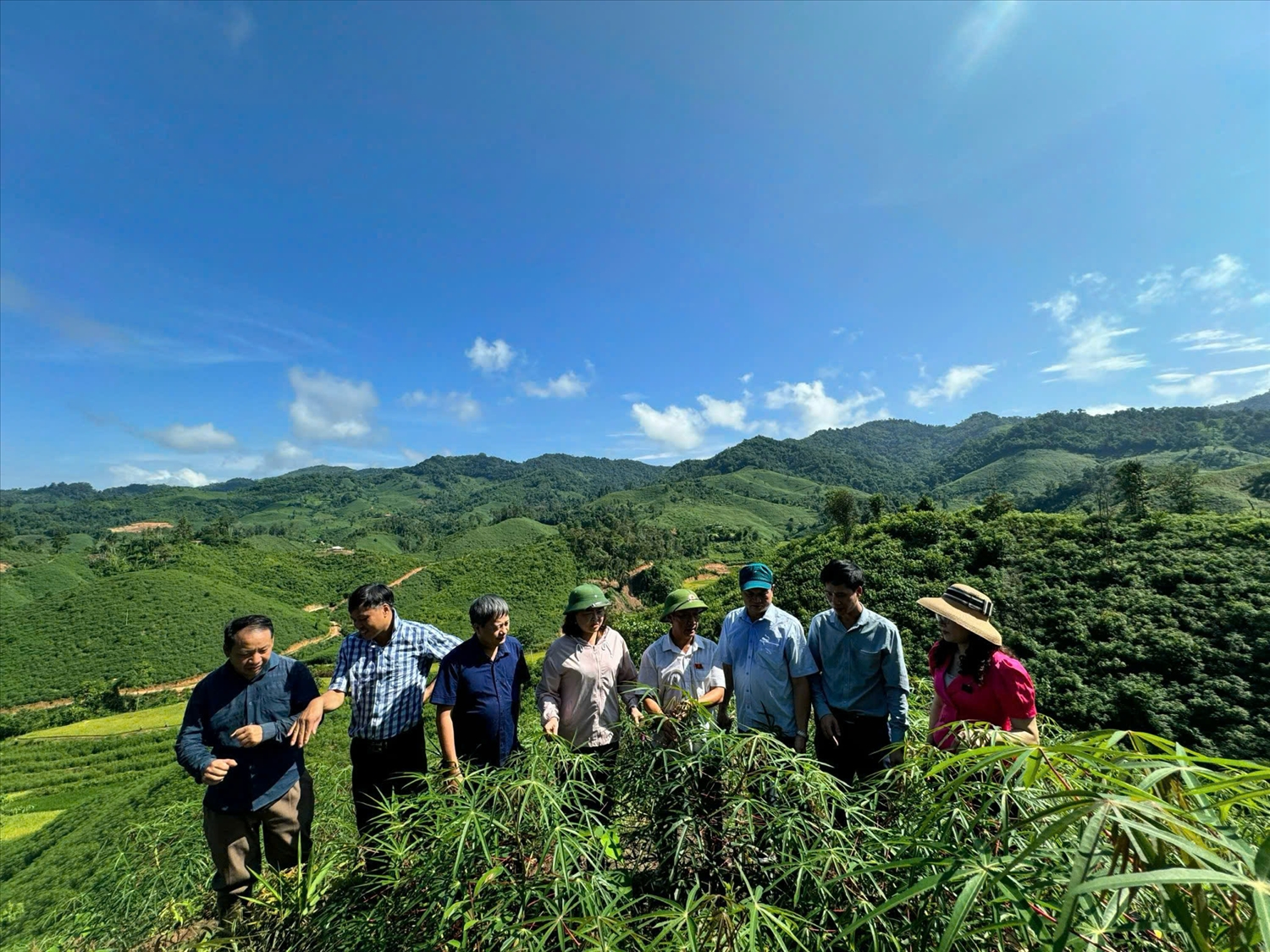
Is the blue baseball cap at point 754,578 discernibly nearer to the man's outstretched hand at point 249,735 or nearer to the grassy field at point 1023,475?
the man's outstretched hand at point 249,735

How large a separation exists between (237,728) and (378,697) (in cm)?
67

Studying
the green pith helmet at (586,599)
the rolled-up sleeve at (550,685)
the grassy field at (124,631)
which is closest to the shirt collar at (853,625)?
the green pith helmet at (586,599)

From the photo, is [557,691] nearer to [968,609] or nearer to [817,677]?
[817,677]

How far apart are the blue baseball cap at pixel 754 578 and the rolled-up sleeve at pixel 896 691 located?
73 centimetres

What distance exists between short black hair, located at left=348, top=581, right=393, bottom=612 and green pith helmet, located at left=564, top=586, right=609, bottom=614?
109cm

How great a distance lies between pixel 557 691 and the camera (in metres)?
2.88

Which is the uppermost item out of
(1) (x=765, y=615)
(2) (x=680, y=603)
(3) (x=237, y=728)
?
(2) (x=680, y=603)

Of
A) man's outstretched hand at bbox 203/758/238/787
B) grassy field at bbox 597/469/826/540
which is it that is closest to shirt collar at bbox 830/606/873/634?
man's outstretched hand at bbox 203/758/238/787

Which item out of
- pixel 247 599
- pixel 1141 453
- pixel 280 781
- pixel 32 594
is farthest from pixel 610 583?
pixel 1141 453

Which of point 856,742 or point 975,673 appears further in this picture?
point 856,742

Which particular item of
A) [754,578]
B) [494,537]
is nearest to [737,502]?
[494,537]

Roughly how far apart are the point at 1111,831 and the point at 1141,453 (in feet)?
445

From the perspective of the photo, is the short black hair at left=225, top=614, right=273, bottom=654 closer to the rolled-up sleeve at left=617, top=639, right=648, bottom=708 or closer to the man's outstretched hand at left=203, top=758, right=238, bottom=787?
the man's outstretched hand at left=203, top=758, right=238, bottom=787

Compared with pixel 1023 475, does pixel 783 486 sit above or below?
above
